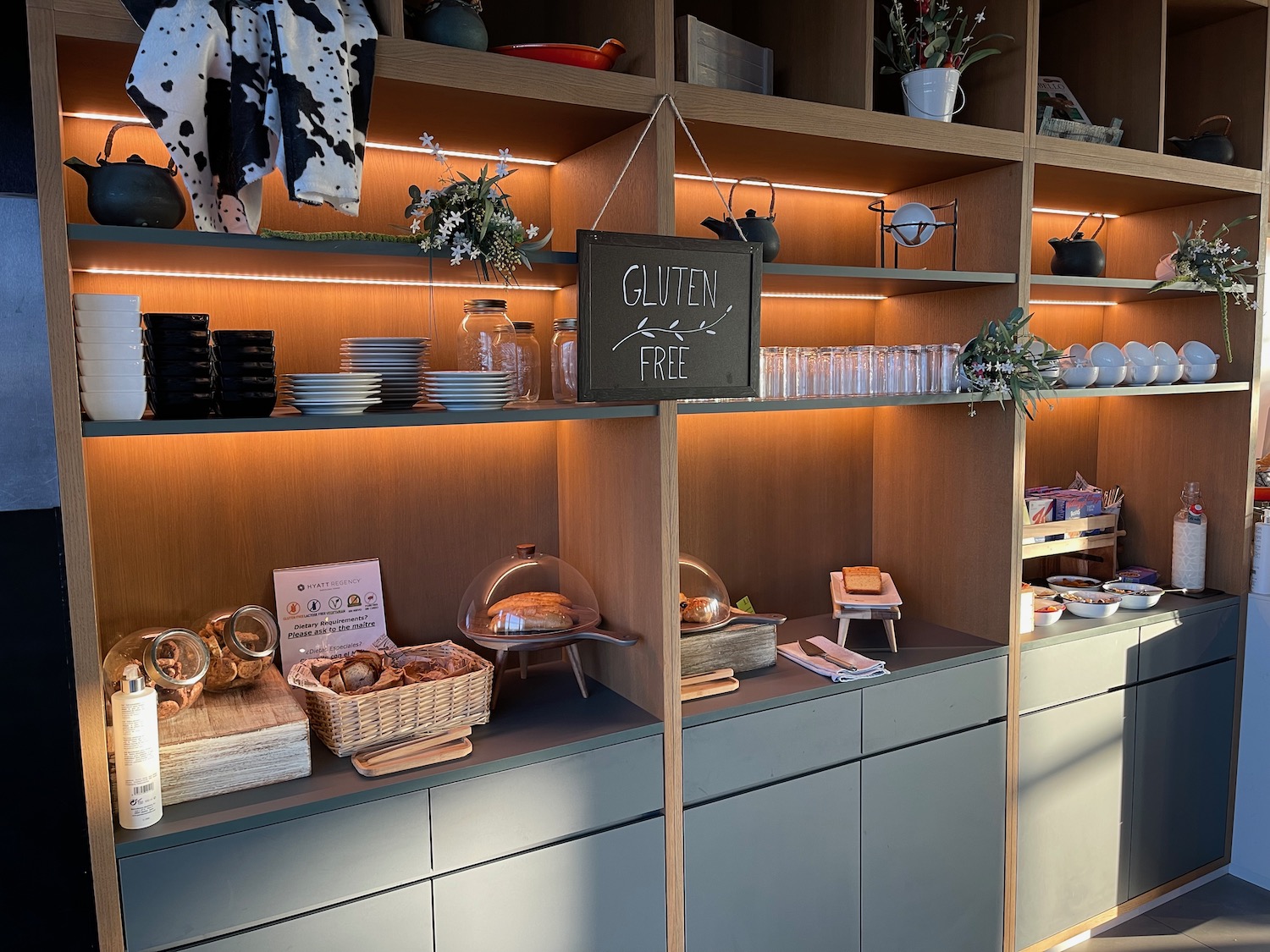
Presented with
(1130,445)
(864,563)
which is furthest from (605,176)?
(1130,445)

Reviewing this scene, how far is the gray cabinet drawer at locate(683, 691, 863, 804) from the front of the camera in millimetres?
2277

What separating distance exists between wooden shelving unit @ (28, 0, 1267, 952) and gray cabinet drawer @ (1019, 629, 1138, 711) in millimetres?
107

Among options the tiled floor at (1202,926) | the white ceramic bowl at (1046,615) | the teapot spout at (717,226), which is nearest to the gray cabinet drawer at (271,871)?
the teapot spout at (717,226)

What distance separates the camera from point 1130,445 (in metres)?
3.64

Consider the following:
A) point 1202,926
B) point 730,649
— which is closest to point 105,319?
point 730,649

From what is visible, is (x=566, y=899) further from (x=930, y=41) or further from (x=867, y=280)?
(x=930, y=41)

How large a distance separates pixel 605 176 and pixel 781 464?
1.12 metres

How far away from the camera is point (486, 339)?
2.13m

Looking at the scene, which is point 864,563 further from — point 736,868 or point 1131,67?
point 1131,67

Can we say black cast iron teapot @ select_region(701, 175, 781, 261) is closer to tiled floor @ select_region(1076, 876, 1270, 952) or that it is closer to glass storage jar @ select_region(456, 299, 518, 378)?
glass storage jar @ select_region(456, 299, 518, 378)

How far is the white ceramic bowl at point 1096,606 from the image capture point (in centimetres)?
310

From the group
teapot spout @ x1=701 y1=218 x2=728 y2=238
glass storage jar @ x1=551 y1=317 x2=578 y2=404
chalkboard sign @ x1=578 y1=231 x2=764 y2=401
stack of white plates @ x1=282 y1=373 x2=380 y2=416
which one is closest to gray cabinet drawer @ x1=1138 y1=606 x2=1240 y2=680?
chalkboard sign @ x1=578 y1=231 x2=764 y2=401

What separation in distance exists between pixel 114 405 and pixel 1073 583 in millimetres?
3114

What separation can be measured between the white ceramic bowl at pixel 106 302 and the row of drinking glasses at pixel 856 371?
142 centimetres
